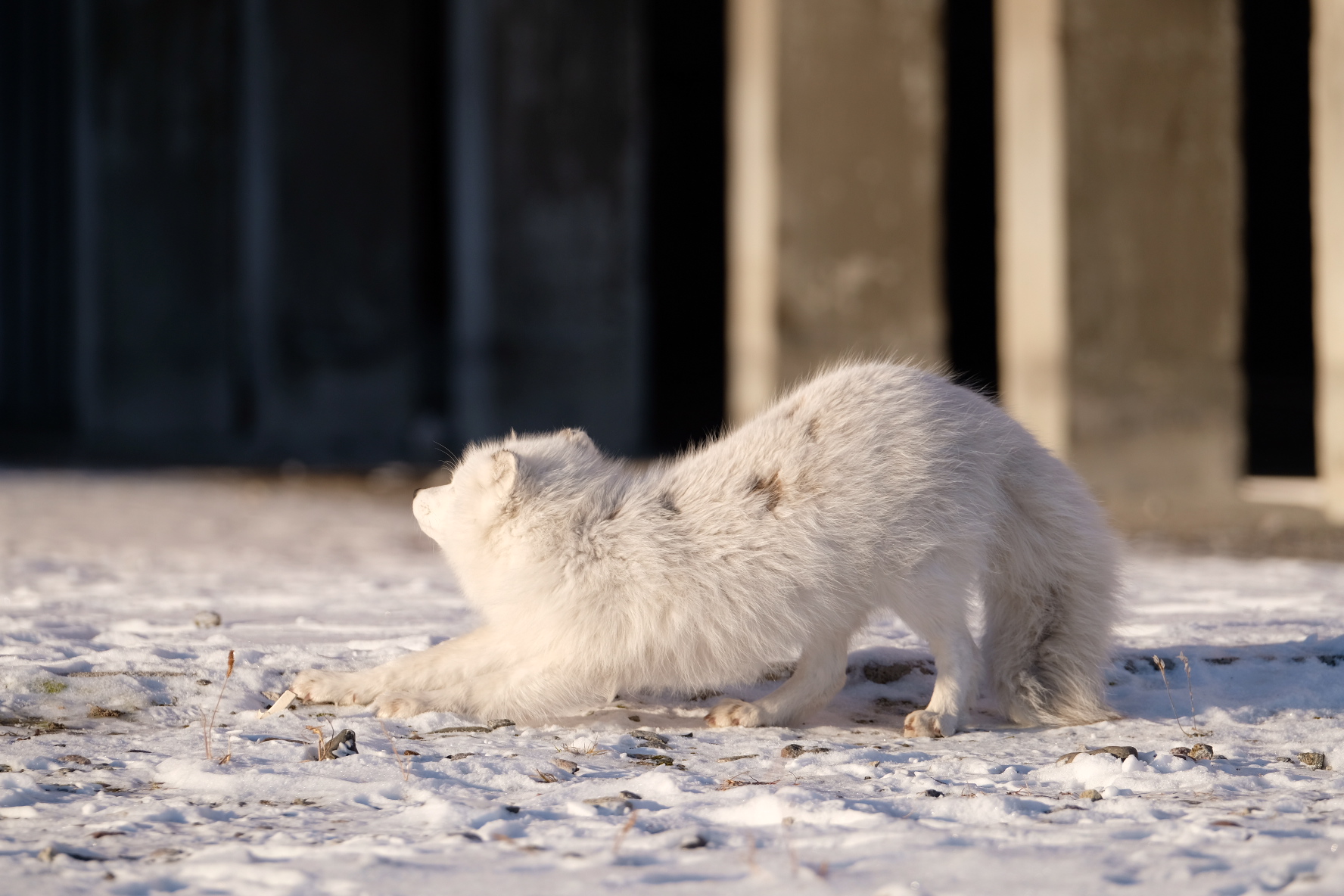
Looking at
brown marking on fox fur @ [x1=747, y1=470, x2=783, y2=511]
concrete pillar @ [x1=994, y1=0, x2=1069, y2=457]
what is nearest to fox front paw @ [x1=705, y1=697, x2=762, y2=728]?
brown marking on fox fur @ [x1=747, y1=470, x2=783, y2=511]

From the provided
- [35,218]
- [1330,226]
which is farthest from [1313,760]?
[35,218]

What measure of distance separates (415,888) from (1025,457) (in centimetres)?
231

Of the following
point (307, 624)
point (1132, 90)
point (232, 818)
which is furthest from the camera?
point (1132, 90)

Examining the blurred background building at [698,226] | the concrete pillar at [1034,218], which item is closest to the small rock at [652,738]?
the blurred background building at [698,226]

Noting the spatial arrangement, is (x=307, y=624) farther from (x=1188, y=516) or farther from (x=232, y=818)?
(x=1188, y=516)

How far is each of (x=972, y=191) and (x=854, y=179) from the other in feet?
8.02

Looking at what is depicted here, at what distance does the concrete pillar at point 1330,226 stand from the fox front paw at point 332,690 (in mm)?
7090

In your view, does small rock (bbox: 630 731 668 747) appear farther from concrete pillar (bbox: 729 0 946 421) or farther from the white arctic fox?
concrete pillar (bbox: 729 0 946 421)

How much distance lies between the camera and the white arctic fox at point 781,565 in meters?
3.62

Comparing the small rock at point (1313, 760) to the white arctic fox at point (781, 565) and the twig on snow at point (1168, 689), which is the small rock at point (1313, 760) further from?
the white arctic fox at point (781, 565)

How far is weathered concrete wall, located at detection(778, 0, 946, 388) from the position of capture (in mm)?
10562

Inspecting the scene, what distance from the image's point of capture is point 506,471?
3.75 metres

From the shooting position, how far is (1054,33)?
9.56 metres

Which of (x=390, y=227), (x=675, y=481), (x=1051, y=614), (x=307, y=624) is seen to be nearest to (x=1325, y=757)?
(x=1051, y=614)
